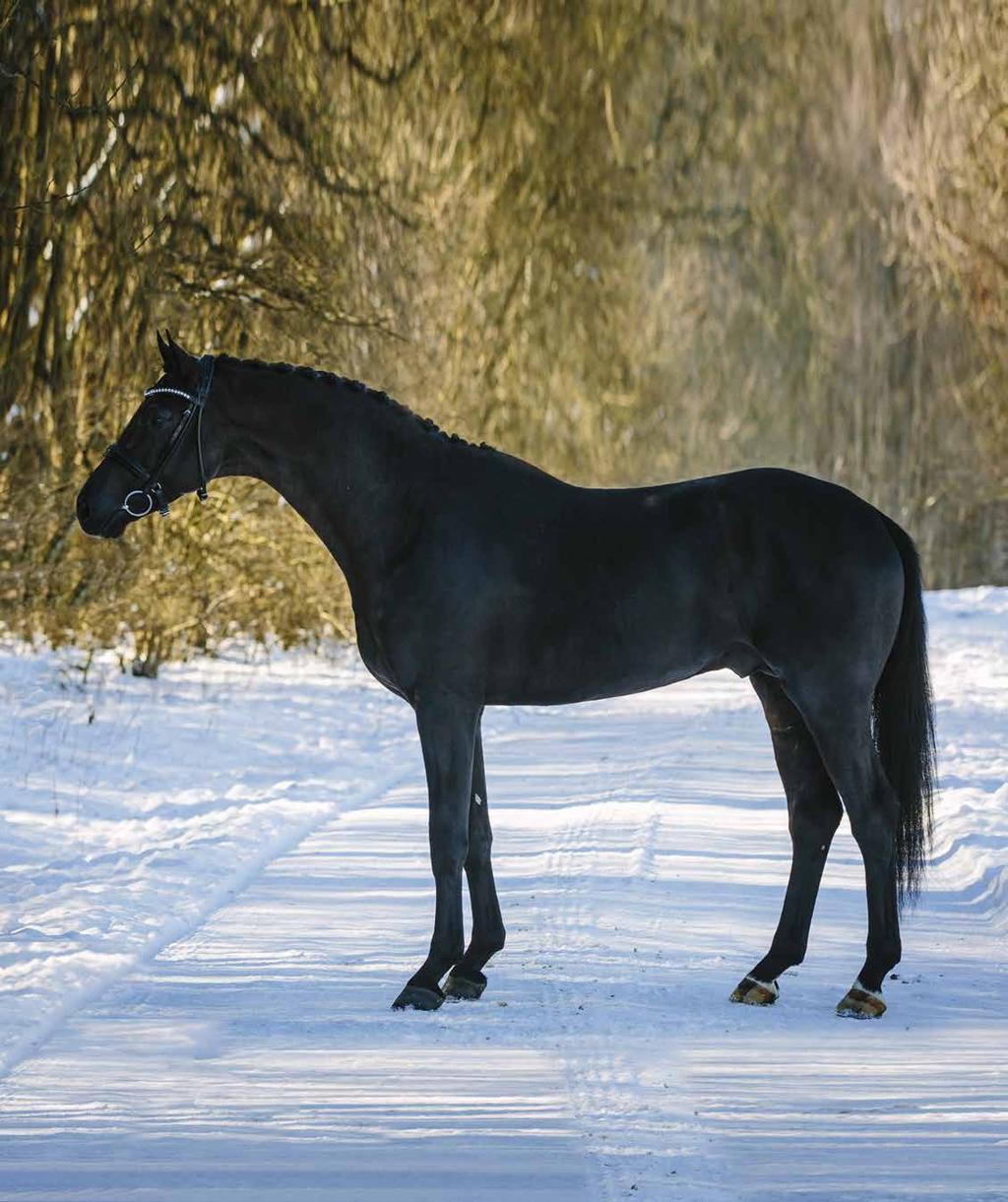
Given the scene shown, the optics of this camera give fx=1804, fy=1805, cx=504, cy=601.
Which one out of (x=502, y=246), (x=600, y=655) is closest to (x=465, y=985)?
(x=600, y=655)

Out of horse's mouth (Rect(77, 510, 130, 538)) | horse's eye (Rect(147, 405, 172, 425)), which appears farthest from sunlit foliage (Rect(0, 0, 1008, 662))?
horse's eye (Rect(147, 405, 172, 425))

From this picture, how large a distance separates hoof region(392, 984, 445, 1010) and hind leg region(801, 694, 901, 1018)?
4.61 feet

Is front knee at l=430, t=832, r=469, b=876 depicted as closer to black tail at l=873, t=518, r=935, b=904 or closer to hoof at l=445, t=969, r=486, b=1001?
hoof at l=445, t=969, r=486, b=1001

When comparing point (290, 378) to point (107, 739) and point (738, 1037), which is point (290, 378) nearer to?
point (738, 1037)

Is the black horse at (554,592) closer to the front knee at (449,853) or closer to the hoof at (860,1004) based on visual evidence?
the front knee at (449,853)

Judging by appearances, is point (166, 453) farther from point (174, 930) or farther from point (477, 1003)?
point (477, 1003)

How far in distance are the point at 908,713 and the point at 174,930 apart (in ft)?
9.23

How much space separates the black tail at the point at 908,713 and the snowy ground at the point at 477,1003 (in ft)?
2.04

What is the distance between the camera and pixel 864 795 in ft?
19.5

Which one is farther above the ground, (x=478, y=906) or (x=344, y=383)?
(x=344, y=383)

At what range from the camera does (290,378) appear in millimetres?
6164

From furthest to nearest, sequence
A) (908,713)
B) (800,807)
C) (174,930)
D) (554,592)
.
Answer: (174,930)
(800,807)
(908,713)
(554,592)

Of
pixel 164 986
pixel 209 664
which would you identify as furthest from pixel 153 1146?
pixel 209 664

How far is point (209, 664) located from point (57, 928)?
11143 millimetres
